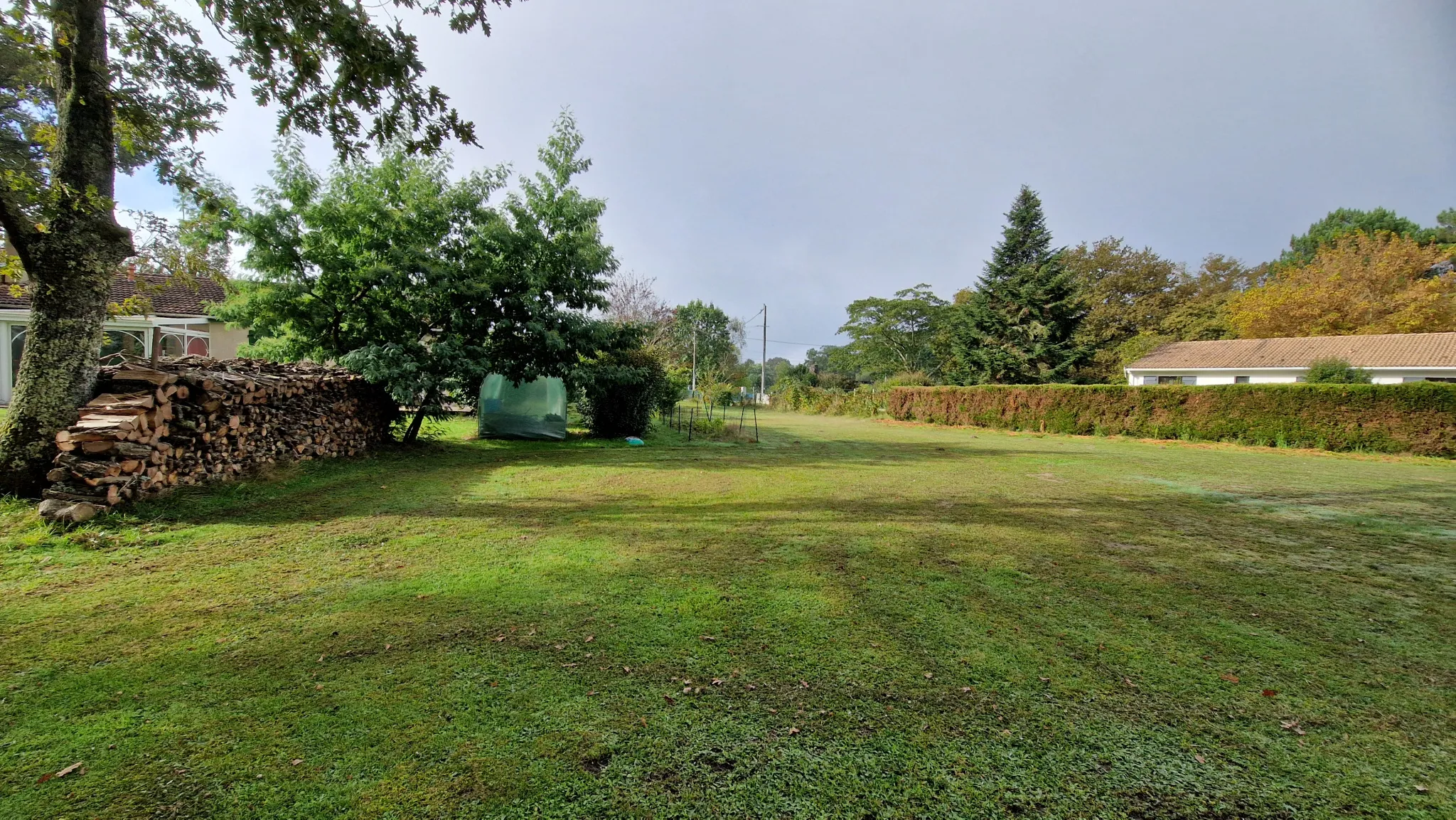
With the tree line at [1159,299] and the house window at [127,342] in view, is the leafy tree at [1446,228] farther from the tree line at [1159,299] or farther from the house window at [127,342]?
the house window at [127,342]

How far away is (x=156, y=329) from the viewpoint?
514 inches

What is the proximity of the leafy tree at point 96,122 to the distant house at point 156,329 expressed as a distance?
629 cm

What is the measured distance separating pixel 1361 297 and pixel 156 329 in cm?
4655

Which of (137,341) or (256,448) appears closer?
(256,448)

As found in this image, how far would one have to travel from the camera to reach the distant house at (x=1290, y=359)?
20.0 m

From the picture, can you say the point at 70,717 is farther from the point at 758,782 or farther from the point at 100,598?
the point at 758,782

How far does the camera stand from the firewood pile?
14.3 feet

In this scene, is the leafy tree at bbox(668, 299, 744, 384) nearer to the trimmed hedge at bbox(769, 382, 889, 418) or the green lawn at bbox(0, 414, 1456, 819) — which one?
the trimmed hedge at bbox(769, 382, 889, 418)

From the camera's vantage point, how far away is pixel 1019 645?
2.64m

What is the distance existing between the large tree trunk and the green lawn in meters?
0.82

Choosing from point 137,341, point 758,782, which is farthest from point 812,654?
point 137,341

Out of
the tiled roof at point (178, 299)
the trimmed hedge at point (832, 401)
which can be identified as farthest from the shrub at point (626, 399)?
the trimmed hedge at point (832, 401)

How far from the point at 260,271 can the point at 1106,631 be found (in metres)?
11.1

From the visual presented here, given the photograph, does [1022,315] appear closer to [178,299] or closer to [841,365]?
[841,365]
